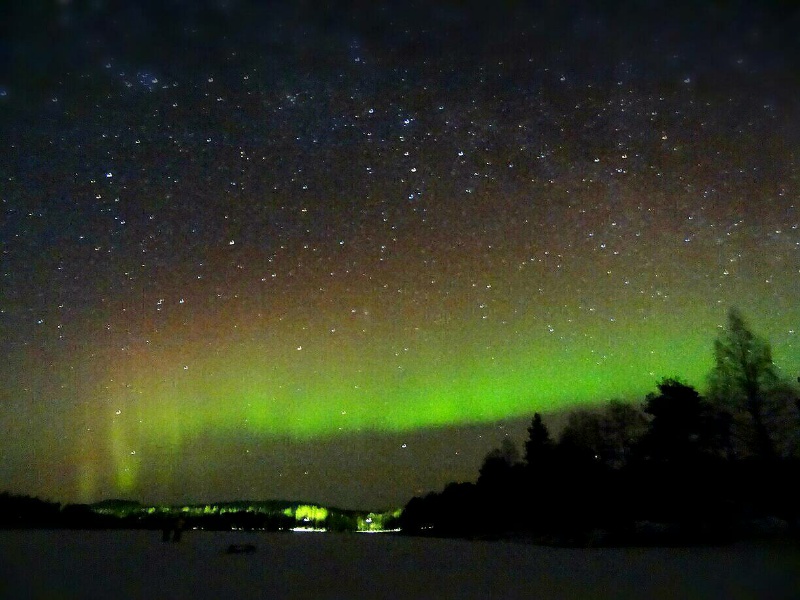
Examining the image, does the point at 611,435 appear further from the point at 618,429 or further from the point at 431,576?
the point at 431,576

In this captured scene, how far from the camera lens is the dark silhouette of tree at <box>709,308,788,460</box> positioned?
108 feet

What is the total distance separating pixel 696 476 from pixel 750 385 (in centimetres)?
549

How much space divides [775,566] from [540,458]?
37.1m

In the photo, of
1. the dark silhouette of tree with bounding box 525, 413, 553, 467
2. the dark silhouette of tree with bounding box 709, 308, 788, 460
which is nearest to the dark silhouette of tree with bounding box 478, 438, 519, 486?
the dark silhouette of tree with bounding box 525, 413, 553, 467

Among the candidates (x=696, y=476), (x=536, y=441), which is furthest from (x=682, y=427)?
(x=536, y=441)

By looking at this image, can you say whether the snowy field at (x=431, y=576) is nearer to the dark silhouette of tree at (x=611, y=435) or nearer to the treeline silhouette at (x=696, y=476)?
the treeline silhouette at (x=696, y=476)

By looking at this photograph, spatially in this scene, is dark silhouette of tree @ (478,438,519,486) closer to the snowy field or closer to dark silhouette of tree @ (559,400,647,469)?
dark silhouette of tree @ (559,400,647,469)

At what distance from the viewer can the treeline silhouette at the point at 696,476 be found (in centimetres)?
2828

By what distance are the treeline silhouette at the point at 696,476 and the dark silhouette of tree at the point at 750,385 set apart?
48 mm

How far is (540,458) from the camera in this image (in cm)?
5312

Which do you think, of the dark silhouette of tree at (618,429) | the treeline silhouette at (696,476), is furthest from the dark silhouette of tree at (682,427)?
the dark silhouette of tree at (618,429)

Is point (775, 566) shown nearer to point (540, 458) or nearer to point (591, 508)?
point (591, 508)

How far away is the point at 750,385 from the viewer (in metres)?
33.6

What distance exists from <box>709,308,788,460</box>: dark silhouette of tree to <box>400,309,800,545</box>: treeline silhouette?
0.05m
